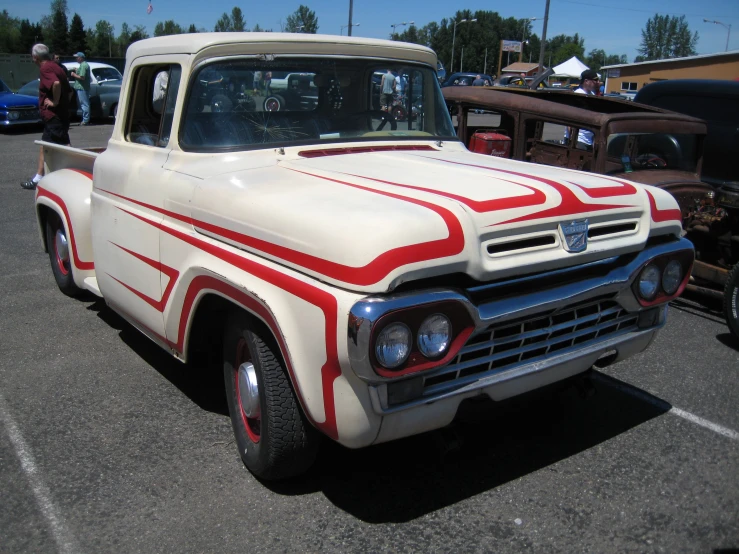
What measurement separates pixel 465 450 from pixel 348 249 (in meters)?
1.48

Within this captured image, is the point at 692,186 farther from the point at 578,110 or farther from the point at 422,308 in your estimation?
the point at 422,308

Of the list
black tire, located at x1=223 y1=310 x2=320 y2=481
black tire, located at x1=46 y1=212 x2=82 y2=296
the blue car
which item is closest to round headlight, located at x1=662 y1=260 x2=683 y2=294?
black tire, located at x1=223 y1=310 x2=320 y2=481

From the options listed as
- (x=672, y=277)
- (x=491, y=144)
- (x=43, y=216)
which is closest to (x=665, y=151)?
(x=491, y=144)

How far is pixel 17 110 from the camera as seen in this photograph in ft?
54.0

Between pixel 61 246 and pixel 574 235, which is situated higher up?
pixel 574 235

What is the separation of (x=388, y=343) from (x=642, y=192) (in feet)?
4.86

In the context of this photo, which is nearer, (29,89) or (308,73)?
(308,73)

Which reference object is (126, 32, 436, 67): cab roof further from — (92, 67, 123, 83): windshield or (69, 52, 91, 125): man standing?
(92, 67, 123, 83): windshield

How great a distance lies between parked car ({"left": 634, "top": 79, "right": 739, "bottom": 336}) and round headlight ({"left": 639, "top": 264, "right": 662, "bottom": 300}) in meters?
2.07

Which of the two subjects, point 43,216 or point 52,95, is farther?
point 52,95

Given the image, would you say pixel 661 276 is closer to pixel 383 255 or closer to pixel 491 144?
pixel 383 255

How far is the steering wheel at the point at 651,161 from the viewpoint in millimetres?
6160

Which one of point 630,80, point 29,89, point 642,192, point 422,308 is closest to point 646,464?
point 642,192

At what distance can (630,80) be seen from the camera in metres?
36.7
